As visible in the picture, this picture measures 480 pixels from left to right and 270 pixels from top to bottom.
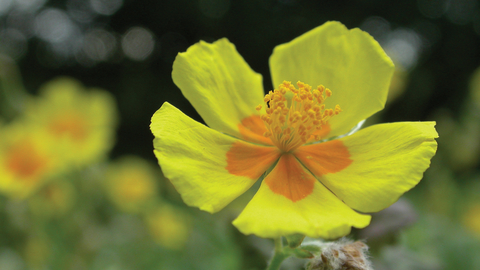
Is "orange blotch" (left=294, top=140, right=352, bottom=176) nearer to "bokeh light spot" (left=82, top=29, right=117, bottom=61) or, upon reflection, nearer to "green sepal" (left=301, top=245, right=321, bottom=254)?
"green sepal" (left=301, top=245, right=321, bottom=254)

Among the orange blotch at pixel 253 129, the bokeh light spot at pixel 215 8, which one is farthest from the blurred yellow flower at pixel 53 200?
the bokeh light spot at pixel 215 8

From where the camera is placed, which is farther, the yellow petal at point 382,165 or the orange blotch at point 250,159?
the orange blotch at point 250,159

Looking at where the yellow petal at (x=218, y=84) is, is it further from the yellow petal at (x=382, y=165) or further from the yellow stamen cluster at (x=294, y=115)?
the yellow petal at (x=382, y=165)

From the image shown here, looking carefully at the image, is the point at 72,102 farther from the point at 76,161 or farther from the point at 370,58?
the point at 370,58

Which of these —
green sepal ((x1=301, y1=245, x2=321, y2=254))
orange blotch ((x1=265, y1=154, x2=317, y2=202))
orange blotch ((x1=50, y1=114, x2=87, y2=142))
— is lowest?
orange blotch ((x1=50, y1=114, x2=87, y2=142))

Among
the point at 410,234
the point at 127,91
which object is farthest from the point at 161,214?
the point at 127,91

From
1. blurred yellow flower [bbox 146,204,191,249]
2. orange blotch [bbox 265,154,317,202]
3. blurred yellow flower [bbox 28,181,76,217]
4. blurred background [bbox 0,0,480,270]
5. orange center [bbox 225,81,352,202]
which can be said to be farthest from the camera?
blurred yellow flower [bbox 146,204,191,249]

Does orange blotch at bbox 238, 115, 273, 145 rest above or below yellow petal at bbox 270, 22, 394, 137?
below

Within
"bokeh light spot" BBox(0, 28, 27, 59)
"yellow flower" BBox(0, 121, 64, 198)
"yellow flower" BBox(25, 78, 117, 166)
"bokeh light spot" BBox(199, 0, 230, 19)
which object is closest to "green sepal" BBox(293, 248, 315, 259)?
"yellow flower" BBox(0, 121, 64, 198)

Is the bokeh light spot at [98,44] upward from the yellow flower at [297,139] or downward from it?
downward
